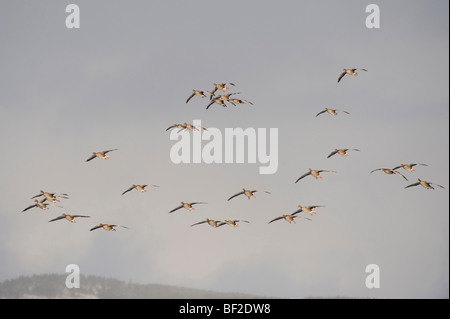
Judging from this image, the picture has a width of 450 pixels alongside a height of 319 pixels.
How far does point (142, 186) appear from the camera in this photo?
145 meters

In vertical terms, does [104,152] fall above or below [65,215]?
above

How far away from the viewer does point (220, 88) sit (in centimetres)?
15288

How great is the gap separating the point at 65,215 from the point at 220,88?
105 ft
